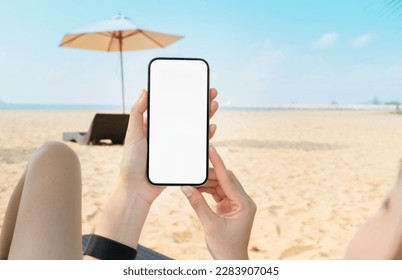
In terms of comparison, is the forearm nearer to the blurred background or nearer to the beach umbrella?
the beach umbrella

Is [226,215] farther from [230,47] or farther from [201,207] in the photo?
[230,47]

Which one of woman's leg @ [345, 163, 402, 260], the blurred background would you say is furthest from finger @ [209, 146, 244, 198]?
the blurred background

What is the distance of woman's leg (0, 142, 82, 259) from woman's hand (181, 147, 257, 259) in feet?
1.26

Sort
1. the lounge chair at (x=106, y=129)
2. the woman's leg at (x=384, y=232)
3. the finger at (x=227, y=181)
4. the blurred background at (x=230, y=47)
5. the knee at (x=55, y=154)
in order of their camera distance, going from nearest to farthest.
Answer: the woman's leg at (x=384, y=232), the finger at (x=227, y=181), the knee at (x=55, y=154), the lounge chair at (x=106, y=129), the blurred background at (x=230, y=47)

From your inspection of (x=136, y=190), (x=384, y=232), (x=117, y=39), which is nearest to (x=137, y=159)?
(x=136, y=190)

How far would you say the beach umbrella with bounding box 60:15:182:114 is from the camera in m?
7.56

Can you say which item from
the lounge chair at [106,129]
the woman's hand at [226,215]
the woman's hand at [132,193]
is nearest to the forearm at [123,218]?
the woman's hand at [132,193]

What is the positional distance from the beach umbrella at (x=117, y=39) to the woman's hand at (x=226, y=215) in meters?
6.80

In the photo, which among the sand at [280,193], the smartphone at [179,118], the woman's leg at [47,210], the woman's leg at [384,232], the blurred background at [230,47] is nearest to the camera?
the woman's leg at [384,232]

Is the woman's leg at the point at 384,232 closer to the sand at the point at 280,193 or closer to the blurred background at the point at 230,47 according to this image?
the sand at the point at 280,193

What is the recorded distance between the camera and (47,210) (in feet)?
3.61

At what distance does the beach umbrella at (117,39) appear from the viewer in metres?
7.56

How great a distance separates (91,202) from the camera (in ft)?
11.8
